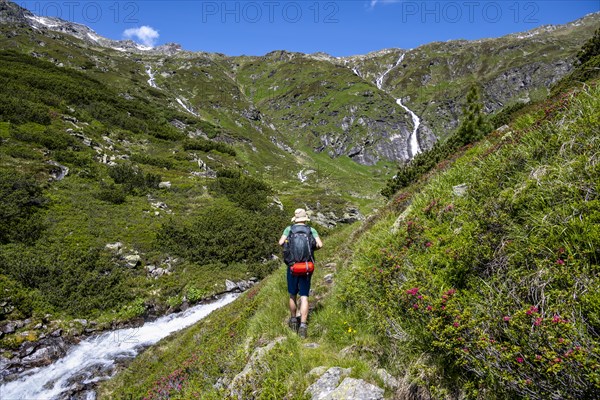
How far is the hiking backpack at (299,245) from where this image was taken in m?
6.34

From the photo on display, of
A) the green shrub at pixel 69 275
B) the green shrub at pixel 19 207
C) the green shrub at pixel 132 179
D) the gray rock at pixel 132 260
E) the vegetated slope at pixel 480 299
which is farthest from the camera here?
the green shrub at pixel 132 179

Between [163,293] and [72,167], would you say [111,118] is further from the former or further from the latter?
[163,293]

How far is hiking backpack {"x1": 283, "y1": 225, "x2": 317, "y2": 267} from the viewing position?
6.34 metres

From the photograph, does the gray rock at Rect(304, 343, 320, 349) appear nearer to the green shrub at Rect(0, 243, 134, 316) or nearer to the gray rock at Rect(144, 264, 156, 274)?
the green shrub at Rect(0, 243, 134, 316)

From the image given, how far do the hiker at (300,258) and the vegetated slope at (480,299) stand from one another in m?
0.36

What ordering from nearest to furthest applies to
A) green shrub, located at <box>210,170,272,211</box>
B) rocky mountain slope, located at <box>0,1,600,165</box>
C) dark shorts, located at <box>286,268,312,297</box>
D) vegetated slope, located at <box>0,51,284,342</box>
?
dark shorts, located at <box>286,268,312,297</box>, vegetated slope, located at <box>0,51,284,342</box>, green shrub, located at <box>210,170,272,211</box>, rocky mountain slope, located at <box>0,1,600,165</box>

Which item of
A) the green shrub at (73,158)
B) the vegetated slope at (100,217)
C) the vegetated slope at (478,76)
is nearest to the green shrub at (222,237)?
the vegetated slope at (100,217)

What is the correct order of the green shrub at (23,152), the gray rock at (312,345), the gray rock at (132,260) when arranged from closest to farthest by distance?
the gray rock at (312,345) → the gray rock at (132,260) → the green shrub at (23,152)

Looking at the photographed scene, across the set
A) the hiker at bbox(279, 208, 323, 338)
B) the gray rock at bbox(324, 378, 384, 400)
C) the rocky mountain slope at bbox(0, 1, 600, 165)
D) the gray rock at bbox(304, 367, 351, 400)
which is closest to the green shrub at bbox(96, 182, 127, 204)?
the hiker at bbox(279, 208, 323, 338)

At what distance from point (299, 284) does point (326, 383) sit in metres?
2.39

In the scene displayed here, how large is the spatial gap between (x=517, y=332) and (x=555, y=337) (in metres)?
0.36

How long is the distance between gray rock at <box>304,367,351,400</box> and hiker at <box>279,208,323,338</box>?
65.7 inches

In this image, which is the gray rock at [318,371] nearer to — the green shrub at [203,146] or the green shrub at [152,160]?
the green shrub at [152,160]

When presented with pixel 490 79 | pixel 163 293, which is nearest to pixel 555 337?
pixel 163 293
